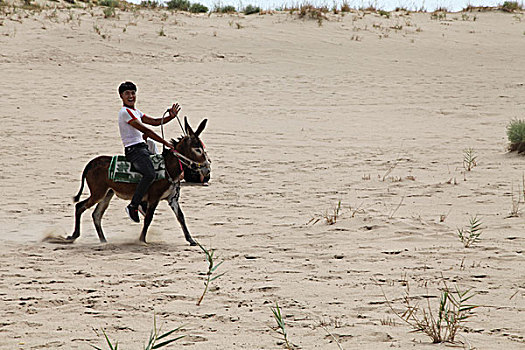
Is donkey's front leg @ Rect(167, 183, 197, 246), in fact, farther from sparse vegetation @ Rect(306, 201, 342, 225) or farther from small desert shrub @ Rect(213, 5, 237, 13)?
small desert shrub @ Rect(213, 5, 237, 13)

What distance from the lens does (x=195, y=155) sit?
23.5 feet

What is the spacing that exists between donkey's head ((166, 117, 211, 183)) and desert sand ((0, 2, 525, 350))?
33.1 inches

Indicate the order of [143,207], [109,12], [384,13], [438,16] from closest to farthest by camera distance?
[143,207] → [109,12] → [384,13] → [438,16]

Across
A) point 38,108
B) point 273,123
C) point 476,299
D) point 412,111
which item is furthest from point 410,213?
point 38,108

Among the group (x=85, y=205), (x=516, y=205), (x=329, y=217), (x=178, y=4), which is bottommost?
(x=329, y=217)

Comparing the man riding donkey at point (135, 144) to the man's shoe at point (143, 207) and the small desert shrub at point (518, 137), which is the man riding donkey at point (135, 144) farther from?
the small desert shrub at point (518, 137)

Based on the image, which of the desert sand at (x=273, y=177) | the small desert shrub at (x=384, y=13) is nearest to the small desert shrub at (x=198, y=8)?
the desert sand at (x=273, y=177)

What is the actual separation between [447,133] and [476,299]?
35.2ft

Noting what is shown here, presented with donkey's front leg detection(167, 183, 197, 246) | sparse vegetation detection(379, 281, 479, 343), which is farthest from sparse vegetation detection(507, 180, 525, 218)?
donkey's front leg detection(167, 183, 197, 246)

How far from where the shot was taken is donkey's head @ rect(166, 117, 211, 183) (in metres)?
7.15

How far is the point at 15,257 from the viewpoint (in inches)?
265

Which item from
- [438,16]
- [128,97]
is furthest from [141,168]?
[438,16]

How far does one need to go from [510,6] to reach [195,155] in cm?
2835

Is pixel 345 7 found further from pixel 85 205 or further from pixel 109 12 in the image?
pixel 85 205
